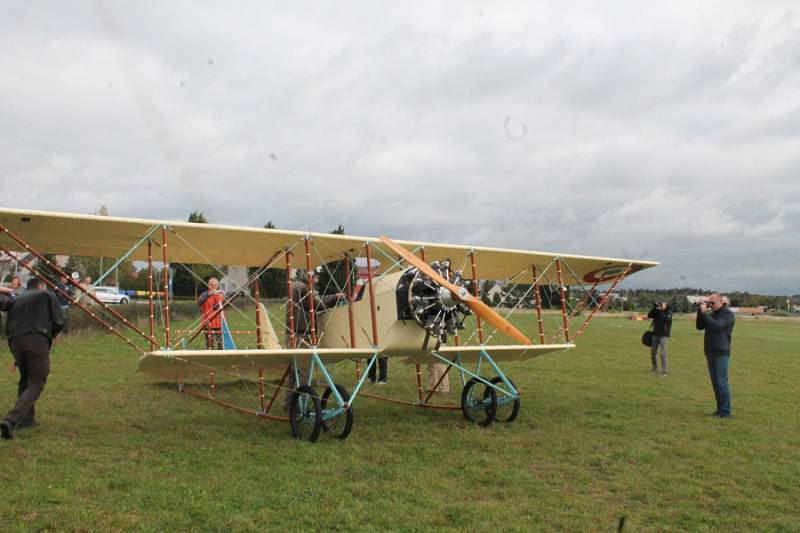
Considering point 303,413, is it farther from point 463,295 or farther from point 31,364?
point 31,364

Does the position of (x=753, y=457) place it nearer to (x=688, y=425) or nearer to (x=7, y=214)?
(x=688, y=425)

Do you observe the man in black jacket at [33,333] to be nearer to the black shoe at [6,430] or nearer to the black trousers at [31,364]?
the black trousers at [31,364]

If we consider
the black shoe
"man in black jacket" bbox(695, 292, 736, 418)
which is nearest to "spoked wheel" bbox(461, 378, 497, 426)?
"man in black jacket" bbox(695, 292, 736, 418)

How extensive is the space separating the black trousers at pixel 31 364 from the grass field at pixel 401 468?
423mm

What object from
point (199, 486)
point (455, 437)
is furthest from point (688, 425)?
point (199, 486)

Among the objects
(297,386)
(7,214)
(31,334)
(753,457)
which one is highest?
(7,214)

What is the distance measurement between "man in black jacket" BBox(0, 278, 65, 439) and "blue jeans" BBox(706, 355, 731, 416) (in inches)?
357

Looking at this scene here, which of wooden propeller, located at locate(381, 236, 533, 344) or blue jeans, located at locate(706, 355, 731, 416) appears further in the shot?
blue jeans, located at locate(706, 355, 731, 416)

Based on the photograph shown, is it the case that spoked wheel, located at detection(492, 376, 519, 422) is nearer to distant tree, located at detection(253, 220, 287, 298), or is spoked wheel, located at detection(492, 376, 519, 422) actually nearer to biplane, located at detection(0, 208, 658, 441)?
biplane, located at detection(0, 208, 658, 441)

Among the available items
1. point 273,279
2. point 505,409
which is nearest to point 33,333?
point 505,409

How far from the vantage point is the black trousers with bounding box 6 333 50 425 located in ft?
23.1

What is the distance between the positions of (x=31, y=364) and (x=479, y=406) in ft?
19.0

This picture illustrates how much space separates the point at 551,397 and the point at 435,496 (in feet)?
20.8

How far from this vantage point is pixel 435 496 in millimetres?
5543
